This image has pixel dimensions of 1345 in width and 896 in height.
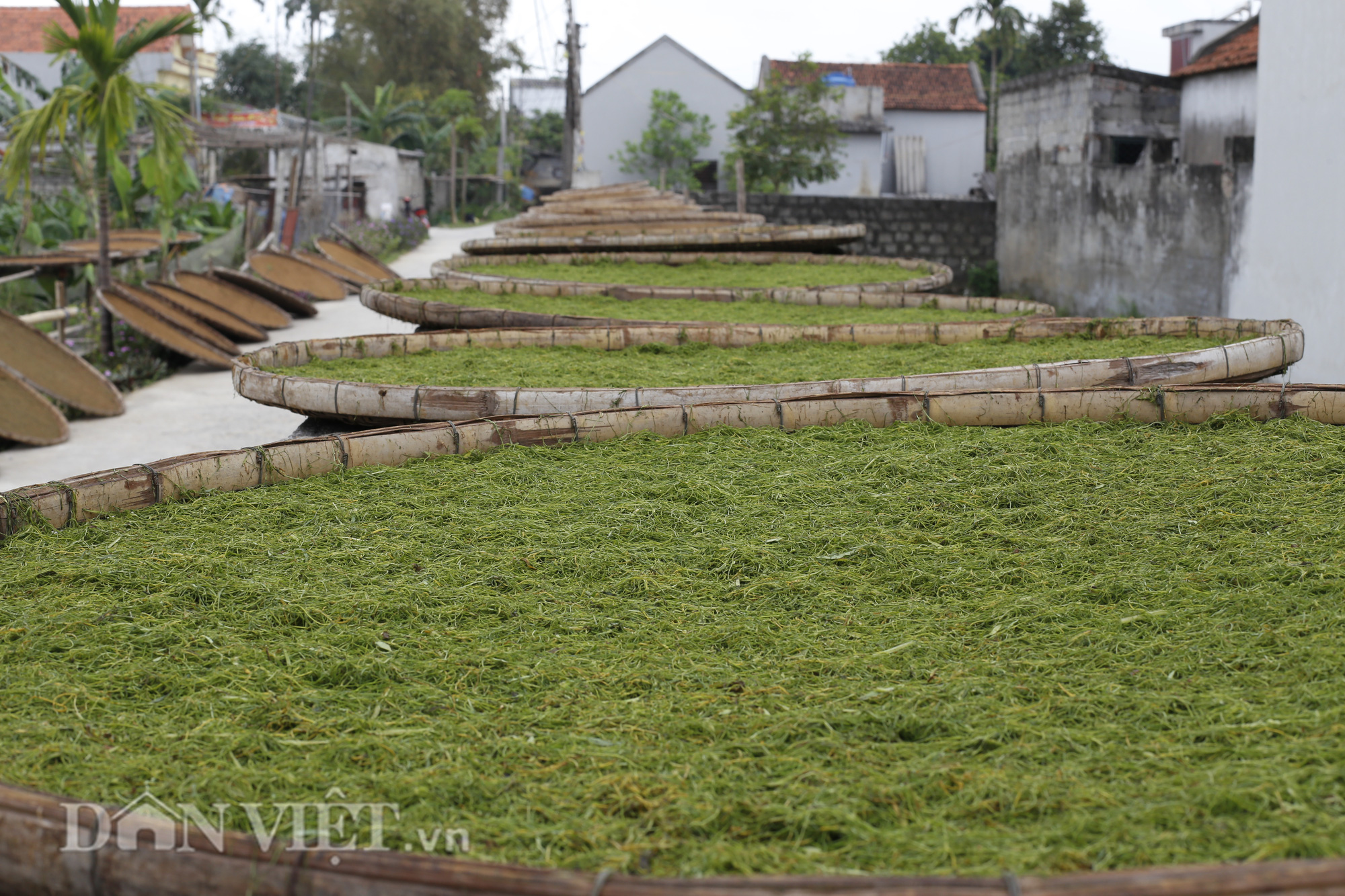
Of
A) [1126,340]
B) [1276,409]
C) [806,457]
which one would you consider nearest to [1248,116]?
[1126,340]

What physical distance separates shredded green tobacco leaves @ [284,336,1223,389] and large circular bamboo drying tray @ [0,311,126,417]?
11.5 feet

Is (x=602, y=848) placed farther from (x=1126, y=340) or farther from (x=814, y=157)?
(x=814, y=157)

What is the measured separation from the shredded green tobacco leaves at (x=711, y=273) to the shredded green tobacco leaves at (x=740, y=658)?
366 centimetres

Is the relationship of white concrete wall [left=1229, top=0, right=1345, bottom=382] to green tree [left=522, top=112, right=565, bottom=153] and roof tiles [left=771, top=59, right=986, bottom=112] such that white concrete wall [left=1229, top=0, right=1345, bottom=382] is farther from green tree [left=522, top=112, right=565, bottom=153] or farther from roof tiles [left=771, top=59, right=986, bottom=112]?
green tree [left=522, top=112, right=565, bottom=153]

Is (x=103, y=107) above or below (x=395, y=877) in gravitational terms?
above

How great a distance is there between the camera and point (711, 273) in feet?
21.4

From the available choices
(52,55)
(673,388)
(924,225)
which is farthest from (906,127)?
(673,388)

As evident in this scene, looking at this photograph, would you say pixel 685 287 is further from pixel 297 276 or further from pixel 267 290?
pixel 297 276

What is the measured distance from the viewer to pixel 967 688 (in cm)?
145

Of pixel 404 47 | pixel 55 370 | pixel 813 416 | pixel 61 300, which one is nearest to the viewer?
pixel 813 416

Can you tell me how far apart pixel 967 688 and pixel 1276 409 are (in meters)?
1.72

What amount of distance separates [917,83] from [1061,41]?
9065mm

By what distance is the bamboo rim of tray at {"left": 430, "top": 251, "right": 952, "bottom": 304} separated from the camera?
526 cm

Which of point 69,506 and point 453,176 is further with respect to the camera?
point 453,176
